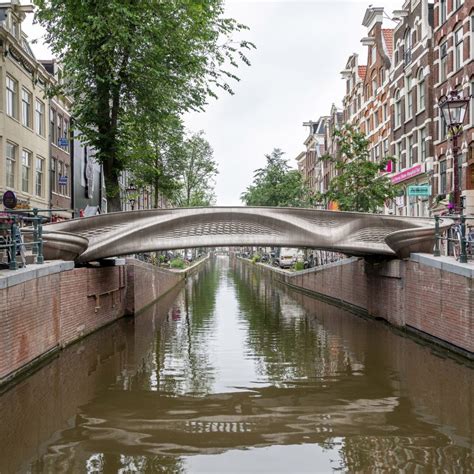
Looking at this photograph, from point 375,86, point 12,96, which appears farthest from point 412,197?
point 12,96

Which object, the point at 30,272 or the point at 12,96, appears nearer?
the point at 30,272

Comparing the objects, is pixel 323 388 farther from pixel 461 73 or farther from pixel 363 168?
pixel 461 73

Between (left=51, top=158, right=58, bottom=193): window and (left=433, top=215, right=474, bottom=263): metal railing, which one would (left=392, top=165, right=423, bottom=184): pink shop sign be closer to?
(left=433, top=215, right=474, bottom=263): metal railing

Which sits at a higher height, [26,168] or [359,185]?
[26,168]

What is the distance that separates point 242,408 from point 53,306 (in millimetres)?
5915

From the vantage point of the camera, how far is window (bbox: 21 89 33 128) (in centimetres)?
3197

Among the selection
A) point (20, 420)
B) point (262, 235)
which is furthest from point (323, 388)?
point (262, 235)

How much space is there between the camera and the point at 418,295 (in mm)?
16672

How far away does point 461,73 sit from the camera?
28.6 metres

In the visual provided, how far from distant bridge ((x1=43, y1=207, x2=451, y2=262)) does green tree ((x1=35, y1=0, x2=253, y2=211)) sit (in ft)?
16.6

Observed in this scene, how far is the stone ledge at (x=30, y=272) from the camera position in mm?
10562

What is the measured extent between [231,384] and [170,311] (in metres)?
15.0

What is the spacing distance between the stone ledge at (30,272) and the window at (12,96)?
17499mm

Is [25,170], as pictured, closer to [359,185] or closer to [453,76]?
[359,185]
